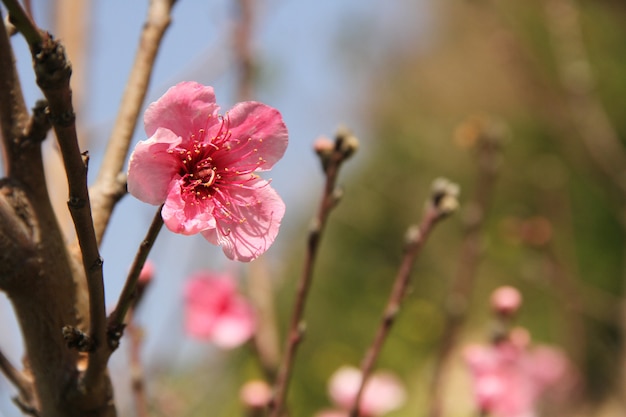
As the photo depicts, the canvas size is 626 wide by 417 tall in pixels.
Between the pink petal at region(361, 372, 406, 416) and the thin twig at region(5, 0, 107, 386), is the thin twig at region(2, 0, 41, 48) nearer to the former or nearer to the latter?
the thin twig at region(5, 0, 107, 386)

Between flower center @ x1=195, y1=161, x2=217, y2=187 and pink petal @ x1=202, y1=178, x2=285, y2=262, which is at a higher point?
flower center @ x1=195, y1=161, x2=217, y2=187

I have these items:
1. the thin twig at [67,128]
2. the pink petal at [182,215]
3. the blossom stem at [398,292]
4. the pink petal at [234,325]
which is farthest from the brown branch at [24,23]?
the pink petal at [234,325]

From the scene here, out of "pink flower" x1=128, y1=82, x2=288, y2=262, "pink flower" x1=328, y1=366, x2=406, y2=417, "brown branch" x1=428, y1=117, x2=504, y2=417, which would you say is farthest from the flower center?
"pink flower" x1=328, y1=366, x2=406, y2=417

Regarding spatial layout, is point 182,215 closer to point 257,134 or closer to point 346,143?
point 257,134

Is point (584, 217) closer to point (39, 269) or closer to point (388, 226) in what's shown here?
point (388, 226)

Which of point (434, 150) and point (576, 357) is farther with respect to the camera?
point (434, 150)

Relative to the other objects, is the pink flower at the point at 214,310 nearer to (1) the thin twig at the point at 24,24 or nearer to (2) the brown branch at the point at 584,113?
(2) the brown branch at the point at 584,113

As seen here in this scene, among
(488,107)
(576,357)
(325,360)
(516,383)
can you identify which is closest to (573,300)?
(576,357)
